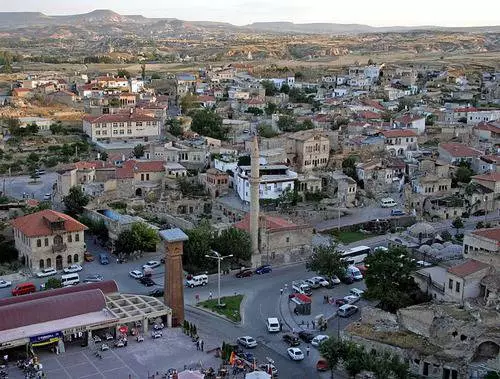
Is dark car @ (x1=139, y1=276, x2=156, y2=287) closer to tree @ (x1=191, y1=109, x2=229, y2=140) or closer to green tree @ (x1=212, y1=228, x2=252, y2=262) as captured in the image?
green tree @ (x1=212, y1=228, x2=252, y2=262)

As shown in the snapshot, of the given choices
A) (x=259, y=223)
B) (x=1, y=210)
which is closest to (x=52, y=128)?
(x=1, y=210)

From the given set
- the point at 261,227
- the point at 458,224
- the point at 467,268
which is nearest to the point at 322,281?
the point at 261,227

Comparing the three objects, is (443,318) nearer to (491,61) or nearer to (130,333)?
(130,333)

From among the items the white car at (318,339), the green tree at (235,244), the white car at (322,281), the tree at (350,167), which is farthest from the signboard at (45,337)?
the tree at (350,167)

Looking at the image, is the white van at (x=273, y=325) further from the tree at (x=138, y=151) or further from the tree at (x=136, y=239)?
the tree at (x=138, y=151)

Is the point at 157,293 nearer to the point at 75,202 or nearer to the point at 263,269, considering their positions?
the point at 263,269

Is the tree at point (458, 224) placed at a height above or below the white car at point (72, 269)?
above

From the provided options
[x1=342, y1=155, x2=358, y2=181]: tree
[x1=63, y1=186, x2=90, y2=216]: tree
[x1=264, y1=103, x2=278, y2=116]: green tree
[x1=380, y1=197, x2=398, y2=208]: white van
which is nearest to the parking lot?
[x1=63, y1=186, x2=90, y2=216]: tree
